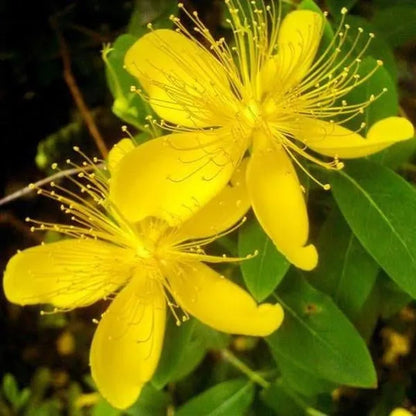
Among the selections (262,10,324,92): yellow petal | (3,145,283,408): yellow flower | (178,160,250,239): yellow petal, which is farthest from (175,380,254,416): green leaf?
(262,10,324,92): yellow petal

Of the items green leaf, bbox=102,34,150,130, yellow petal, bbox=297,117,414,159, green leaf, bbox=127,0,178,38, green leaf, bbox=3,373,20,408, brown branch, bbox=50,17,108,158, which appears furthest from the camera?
Answer: green leaf, bbox=3,373,20,408

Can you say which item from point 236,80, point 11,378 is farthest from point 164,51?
point 11,378

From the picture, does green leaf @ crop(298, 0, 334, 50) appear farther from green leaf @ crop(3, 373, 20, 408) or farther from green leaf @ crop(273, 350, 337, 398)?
green leaf @ crop(3, 373, 20, 408)

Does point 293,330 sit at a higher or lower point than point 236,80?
lower

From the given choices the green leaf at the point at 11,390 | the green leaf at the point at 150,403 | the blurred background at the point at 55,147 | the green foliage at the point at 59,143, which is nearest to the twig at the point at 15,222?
the blurred background at the point at 55,147

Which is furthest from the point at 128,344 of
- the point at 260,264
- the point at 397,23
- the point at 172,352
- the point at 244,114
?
the point at 397,23

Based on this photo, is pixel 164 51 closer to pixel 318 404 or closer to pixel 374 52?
pixel 374 52
